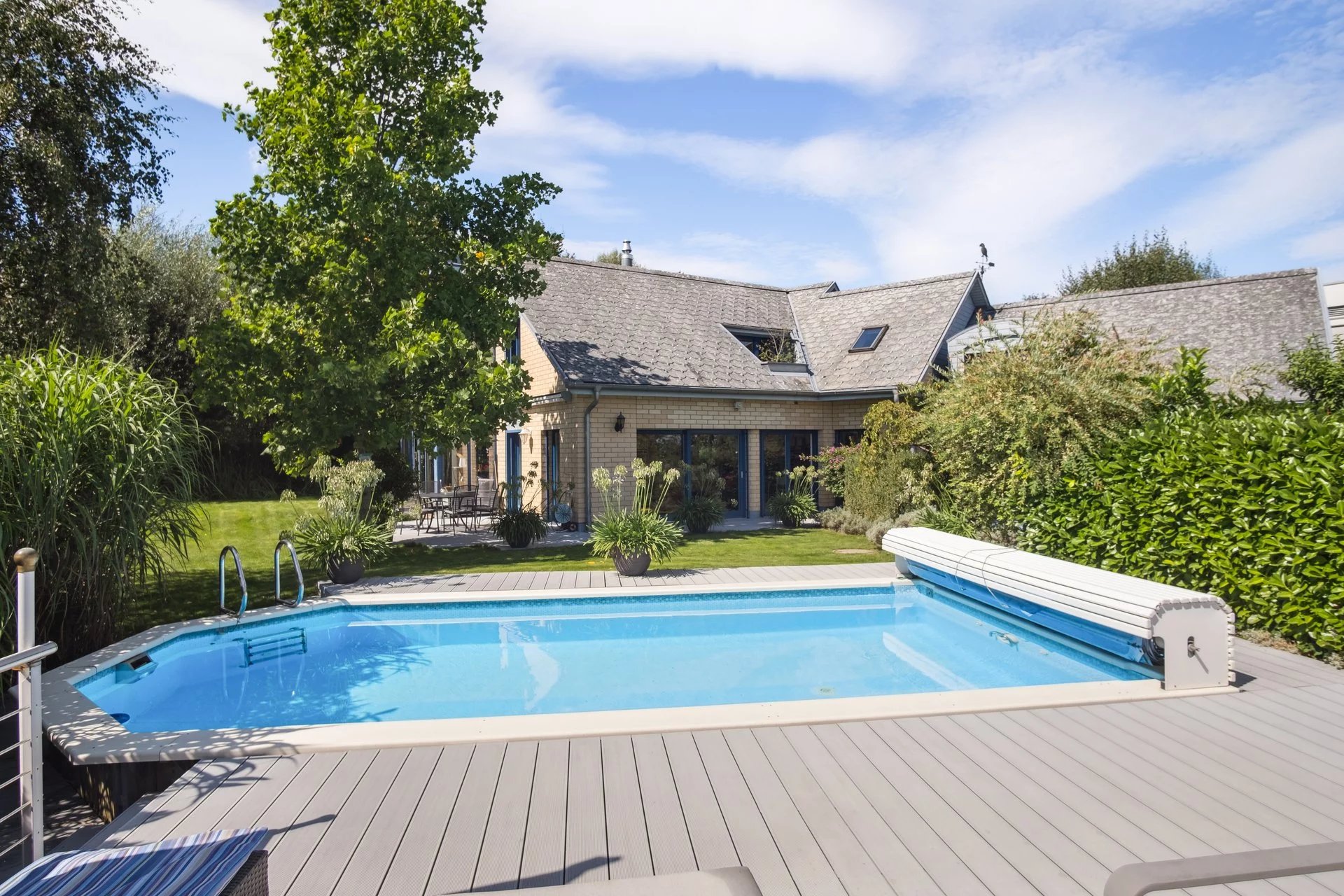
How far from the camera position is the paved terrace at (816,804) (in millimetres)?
3238

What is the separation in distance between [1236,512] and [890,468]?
23.8ft

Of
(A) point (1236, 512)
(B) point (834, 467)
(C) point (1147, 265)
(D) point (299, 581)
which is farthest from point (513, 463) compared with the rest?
(C) point (1147, 265)

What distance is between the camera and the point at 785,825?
11.9ft

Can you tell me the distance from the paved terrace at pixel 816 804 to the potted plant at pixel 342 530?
20.1 ft

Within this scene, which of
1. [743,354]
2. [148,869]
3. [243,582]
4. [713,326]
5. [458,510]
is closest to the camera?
[148,869]

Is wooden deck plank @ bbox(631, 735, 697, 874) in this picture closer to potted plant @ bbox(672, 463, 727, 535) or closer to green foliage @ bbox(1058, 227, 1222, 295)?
potted plant @ bbox(672, 463, 727, 535)

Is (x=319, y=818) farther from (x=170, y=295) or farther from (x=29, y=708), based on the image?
(x=170, y=295)

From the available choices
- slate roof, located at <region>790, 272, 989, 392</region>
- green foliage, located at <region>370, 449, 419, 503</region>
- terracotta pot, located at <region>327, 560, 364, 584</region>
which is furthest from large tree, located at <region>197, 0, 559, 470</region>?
slate roof, located at <region>790, 272, 989, 392</region>

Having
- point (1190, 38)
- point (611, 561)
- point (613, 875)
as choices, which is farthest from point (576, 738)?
point (1190, 38)

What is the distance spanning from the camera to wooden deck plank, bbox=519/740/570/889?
10.6 feet

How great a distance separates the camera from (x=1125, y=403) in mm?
9055

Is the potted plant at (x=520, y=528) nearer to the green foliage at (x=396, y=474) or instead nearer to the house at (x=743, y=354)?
the house at (x=743, y=354)

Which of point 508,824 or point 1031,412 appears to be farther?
point 1031,412

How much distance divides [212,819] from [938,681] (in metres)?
5.85
